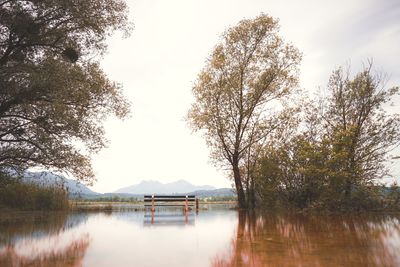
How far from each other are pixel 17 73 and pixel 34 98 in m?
1.17

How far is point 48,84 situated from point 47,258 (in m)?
9.43

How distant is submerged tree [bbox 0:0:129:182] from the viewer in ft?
43.2

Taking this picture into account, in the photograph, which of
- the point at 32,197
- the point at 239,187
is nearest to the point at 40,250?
the point at 32,197

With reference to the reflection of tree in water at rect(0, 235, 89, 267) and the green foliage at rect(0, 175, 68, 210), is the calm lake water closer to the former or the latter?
the reflection of tree in water at rect(0, 235, 89, 267)

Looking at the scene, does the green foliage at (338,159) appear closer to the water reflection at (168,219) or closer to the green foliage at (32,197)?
the water reflection at (168,219)

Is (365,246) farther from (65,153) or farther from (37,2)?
(37,2)

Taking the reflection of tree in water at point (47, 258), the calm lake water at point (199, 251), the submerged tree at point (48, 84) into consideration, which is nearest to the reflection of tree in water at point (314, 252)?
the calm lake water at point (199, 251)

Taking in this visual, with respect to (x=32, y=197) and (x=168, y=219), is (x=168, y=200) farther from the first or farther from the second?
(x=32, y=197)

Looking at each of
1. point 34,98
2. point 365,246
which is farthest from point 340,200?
point 34,98

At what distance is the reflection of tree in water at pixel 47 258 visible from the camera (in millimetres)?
4824

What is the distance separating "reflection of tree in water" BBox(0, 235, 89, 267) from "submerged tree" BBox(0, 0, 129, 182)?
8385 mm

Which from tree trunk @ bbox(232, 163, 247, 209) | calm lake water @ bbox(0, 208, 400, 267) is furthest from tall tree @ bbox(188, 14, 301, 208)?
calm lake water @ bbox(0, 208, 400, 267)

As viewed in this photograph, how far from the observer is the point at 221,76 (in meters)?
24.6

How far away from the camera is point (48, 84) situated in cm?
1298
